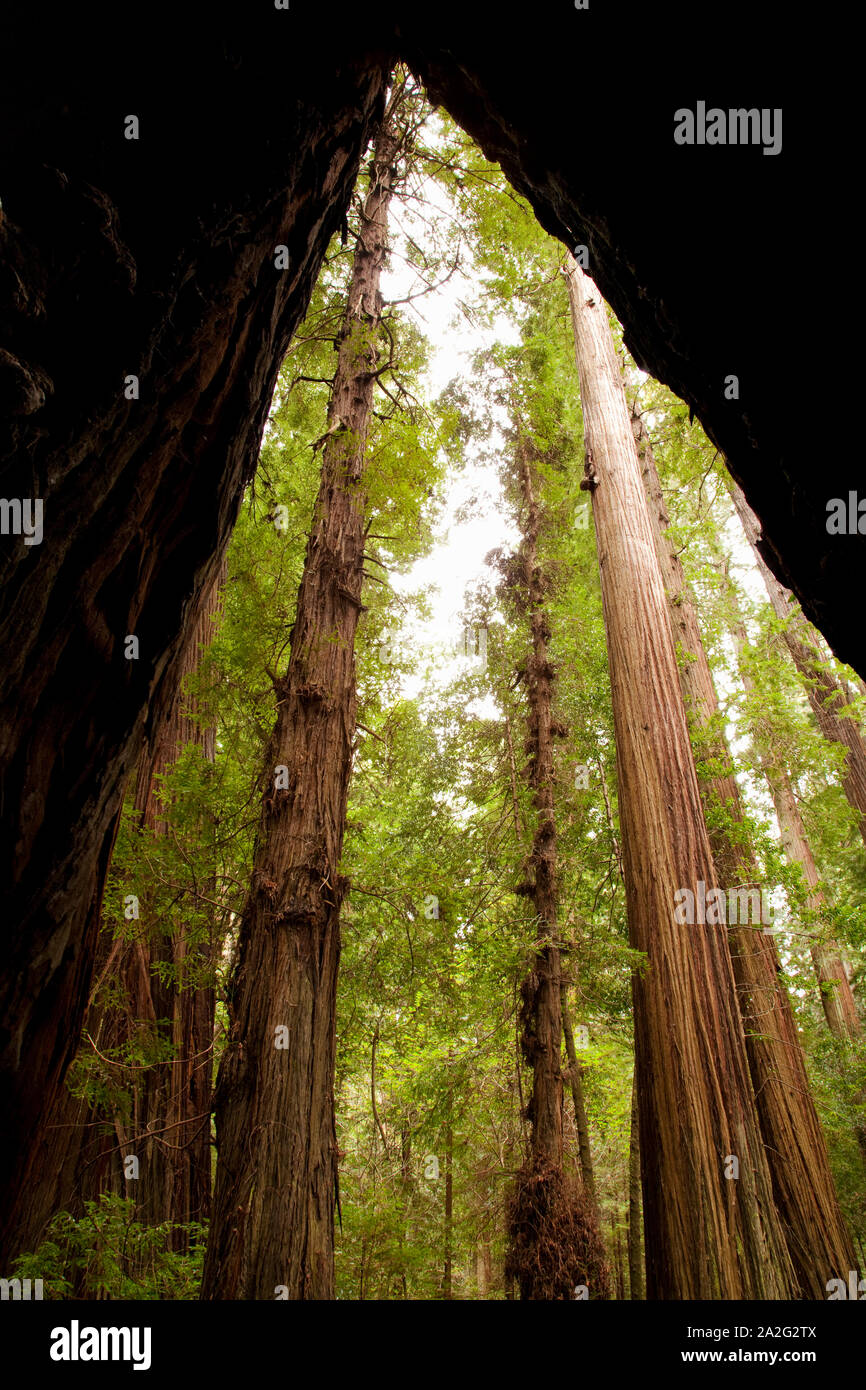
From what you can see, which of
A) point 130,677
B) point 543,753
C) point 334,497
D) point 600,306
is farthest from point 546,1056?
point 600,306

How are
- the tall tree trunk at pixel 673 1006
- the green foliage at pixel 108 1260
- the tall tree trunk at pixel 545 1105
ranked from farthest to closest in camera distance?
→ the tall tree trunk at pixel 545 1105
the tall tree trunk at pixel 673 1006
the green foliage at pixel 108 1260

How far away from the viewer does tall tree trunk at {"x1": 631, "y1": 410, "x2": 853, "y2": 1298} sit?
5812mm

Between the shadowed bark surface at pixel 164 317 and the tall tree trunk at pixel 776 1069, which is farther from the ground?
the shadowed bark surface at pixel 164 317

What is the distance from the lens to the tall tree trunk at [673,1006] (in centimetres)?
386

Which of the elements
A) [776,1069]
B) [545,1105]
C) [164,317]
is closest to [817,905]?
[776,1069]

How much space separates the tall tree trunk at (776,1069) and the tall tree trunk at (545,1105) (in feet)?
5.43

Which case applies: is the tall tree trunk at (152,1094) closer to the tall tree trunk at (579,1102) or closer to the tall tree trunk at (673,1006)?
the tall tree trunk at (673,1006)

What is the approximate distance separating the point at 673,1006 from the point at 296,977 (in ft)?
8.34

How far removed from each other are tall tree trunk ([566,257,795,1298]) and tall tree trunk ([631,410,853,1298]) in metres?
1.51

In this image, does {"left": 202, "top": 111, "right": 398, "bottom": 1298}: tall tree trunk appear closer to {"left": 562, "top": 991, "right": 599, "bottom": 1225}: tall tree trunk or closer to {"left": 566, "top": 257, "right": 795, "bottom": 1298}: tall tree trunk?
{"left": 566, "top": 257, "right": 795, "bottom": 1298}: tall tree trunk

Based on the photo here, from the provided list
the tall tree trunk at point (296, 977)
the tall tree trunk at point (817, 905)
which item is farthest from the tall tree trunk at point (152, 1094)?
the tall tree trunk at point (817, 905)

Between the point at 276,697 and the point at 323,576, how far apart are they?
95 cm

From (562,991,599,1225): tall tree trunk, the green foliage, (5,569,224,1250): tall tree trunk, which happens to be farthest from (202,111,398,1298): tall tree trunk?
(562,991,599,1225): tall tree trunk

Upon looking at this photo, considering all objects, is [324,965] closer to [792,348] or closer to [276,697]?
[276,697]
